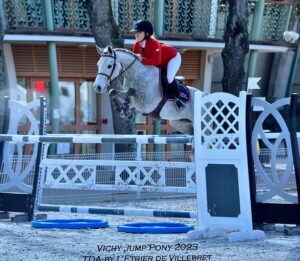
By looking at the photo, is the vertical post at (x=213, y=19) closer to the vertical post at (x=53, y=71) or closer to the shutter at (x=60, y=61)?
the shutter at (x=60, y=61)

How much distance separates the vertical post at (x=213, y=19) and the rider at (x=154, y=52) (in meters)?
14.5

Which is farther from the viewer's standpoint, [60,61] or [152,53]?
[60,61]

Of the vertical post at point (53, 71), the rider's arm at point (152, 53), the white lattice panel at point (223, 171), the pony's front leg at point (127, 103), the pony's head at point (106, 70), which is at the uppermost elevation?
the vertical post at point (53, 71)

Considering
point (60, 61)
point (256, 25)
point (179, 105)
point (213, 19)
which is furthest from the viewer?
point (256, 25)

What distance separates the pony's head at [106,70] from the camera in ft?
33.3

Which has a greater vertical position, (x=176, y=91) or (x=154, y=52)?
(x=154, y=52)

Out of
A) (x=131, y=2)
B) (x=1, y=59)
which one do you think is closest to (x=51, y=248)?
(x=1, y=59)

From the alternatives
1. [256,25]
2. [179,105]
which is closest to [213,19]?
[256,25]

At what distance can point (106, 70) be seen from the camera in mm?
10312

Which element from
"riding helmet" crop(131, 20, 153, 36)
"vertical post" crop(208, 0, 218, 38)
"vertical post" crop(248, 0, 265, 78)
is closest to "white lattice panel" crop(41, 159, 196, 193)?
"riding helmet" crop(131, 20, 153, 36)

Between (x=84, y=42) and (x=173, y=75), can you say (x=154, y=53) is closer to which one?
(x=173, y=75)

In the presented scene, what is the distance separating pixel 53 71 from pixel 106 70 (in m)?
13.2

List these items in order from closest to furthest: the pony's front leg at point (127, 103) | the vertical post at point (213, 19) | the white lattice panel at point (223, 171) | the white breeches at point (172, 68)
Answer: the white lattice panel at point (223, 171), the pony's front leg at point (127, 103), the white breeches at point (172, 68), the vertical post at point (213, 19)

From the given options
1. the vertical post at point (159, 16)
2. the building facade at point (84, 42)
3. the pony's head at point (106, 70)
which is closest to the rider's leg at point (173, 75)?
the pony's head at point (106, 70)
